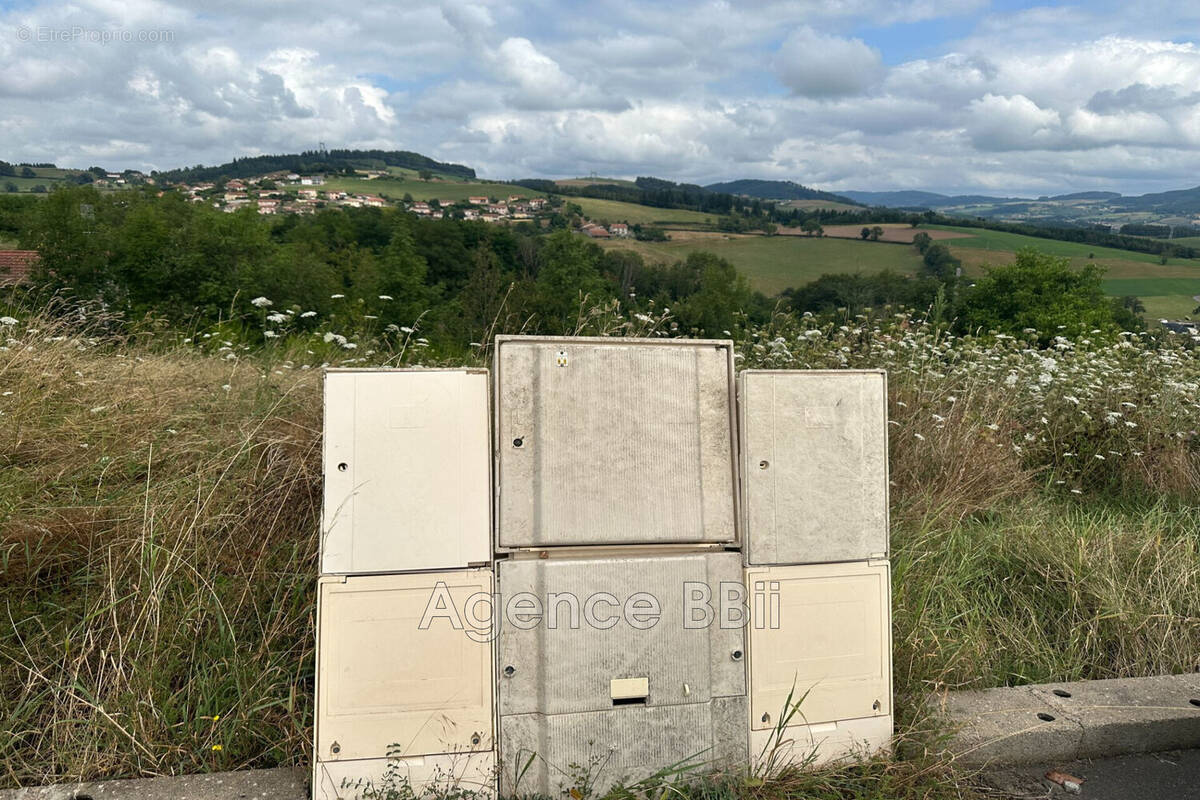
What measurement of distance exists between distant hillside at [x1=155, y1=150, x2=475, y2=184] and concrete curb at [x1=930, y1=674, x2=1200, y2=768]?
59942 millimetres

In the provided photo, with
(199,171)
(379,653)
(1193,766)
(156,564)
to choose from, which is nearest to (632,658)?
(379,653)

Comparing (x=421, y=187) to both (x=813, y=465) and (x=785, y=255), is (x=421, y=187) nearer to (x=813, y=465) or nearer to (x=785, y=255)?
(x=785, y=255)

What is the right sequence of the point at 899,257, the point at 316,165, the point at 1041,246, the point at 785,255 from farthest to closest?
the point at 316,165 → the point at 785,255 → the point at 899,257 → the point at 1041,246

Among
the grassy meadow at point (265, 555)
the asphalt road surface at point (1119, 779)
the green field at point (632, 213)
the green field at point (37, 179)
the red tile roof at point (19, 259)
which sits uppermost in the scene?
the green field at point (632, 213)

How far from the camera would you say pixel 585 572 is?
92.7 inches

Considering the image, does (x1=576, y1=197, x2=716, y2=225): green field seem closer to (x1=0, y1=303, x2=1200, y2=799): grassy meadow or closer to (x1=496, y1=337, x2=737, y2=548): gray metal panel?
(x1=0, y1=303, x2=1200, y2=799): grassy meadow

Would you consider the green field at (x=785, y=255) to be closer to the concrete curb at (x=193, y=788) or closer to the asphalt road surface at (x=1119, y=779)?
the asphalt road surface at (x=1119, y=779)

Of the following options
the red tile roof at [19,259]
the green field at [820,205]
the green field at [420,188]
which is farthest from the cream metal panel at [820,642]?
the green field at [820,205]

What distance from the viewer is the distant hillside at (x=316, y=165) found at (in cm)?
6406

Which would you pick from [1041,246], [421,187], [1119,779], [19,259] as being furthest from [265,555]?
[421,187]

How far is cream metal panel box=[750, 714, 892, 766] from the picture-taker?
247cm

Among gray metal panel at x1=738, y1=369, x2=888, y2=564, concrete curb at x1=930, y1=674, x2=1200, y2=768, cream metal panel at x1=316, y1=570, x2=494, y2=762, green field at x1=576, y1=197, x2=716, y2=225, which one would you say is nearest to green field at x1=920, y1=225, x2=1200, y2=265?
green field at x1=576, y1=197, x2=716, y2=225

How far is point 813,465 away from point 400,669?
1450 mm

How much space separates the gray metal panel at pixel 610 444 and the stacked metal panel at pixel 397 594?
0.18m
